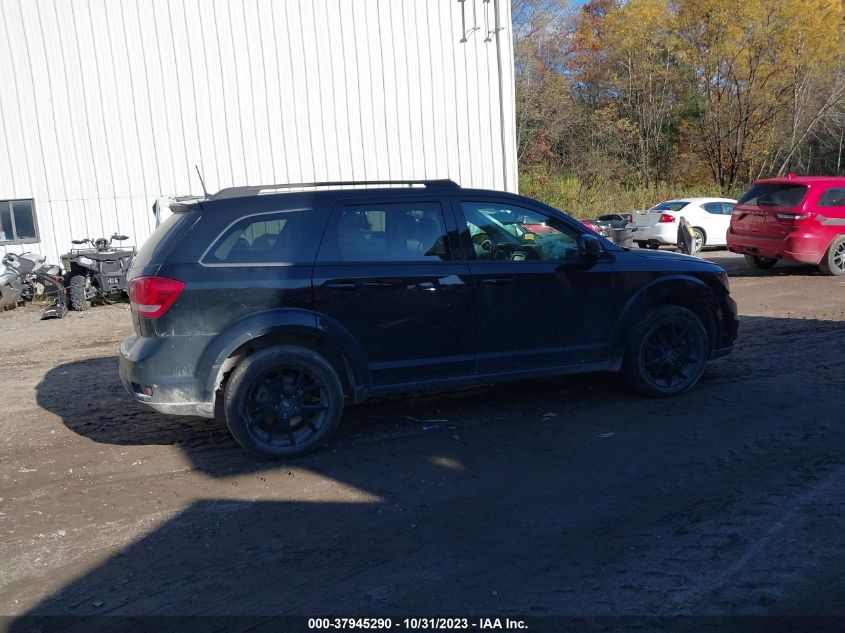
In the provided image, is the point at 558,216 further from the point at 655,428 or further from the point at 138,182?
the point at 138,182

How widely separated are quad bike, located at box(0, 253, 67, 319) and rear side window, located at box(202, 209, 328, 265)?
9.28 meters

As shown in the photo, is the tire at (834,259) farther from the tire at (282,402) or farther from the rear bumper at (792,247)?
the tire at (282,402)

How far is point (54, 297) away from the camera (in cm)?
1386

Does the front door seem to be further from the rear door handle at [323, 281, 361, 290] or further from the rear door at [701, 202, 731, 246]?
the rear door at [701, 202, 731, 246]

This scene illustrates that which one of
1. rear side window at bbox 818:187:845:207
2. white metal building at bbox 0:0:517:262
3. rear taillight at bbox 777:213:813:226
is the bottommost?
rear taillight at bbox 777:213:813:226

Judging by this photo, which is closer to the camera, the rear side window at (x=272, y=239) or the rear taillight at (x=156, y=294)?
the rear taillight at (x=156, y=294)

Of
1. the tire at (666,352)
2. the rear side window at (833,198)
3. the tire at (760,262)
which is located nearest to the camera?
the tire at (666,352)

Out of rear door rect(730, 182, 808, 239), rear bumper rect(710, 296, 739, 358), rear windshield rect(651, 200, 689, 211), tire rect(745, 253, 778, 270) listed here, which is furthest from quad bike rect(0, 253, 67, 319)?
rear windshield rect(651, 200, 689, 211)

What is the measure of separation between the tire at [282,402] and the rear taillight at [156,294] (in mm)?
647

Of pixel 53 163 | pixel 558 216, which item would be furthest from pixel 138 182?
pixel 558 216

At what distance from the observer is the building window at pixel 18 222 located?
15758 mm

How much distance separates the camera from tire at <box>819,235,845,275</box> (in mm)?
13117

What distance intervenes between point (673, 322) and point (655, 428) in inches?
43.2

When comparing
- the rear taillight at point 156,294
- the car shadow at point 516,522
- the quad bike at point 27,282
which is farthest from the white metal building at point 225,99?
the rear taillight at point 156,294
